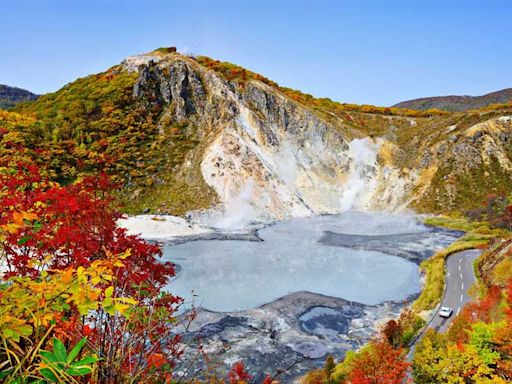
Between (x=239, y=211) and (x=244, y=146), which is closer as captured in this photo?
(x=239, y=211)

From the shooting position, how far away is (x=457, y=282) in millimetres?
30094

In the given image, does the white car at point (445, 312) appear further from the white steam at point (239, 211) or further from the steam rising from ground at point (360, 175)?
the steam rising from ground at point (360, 175)

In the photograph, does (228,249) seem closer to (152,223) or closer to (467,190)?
(152,223)

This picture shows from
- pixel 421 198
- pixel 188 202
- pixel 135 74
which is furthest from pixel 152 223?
pixel 421 198

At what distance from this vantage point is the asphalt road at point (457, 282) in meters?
23.1

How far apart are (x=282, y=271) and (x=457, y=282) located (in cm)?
1506

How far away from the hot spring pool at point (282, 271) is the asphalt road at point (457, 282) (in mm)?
2786

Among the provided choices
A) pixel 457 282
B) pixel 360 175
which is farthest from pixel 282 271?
pixel 360 175

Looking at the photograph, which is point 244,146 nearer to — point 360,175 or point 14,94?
point 360,175

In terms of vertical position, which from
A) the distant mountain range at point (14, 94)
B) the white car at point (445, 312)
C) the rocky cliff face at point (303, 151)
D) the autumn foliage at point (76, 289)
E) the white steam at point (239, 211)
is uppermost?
the distant mountain range at point (14, 94)

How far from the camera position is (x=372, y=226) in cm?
5575

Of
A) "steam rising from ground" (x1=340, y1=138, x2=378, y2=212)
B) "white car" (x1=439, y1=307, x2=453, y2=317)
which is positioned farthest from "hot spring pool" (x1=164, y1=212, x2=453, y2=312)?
"steam rising from ground" (x1=340, y1=138, x2=378, y2=212)

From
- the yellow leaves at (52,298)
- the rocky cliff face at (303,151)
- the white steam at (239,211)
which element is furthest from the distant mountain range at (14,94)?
the yellow leaves at (52,298)

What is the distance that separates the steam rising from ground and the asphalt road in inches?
1228
